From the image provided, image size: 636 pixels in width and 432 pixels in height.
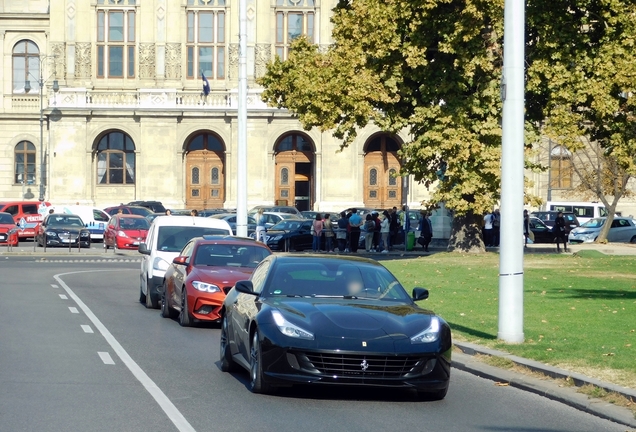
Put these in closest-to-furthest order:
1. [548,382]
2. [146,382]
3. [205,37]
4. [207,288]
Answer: [146,382] < [548,382] < [207,288] < [205,37]

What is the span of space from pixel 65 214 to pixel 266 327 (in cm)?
4177

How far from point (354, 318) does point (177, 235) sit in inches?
493

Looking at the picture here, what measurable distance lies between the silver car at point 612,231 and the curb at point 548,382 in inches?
1726

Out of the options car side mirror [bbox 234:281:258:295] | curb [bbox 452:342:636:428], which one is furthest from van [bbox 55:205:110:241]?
car side mirror [bbox 234:281:258:295]

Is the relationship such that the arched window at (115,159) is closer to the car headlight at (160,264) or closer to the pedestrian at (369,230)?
the pedestrian at (369,230)

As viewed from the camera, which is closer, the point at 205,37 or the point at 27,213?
the point at 27,213

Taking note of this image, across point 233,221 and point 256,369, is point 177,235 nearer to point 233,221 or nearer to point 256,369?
point 256,369

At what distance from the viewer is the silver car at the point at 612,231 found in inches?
2274

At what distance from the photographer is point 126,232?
48.2m

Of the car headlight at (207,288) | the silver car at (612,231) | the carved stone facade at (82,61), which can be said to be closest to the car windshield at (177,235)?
the car headlight at (207,288)

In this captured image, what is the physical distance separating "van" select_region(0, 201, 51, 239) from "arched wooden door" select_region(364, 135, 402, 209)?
63.8 ft

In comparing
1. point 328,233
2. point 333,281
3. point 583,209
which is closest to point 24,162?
point 328,233

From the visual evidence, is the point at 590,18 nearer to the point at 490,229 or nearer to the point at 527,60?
the point at 527,60

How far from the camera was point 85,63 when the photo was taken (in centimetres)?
6825
